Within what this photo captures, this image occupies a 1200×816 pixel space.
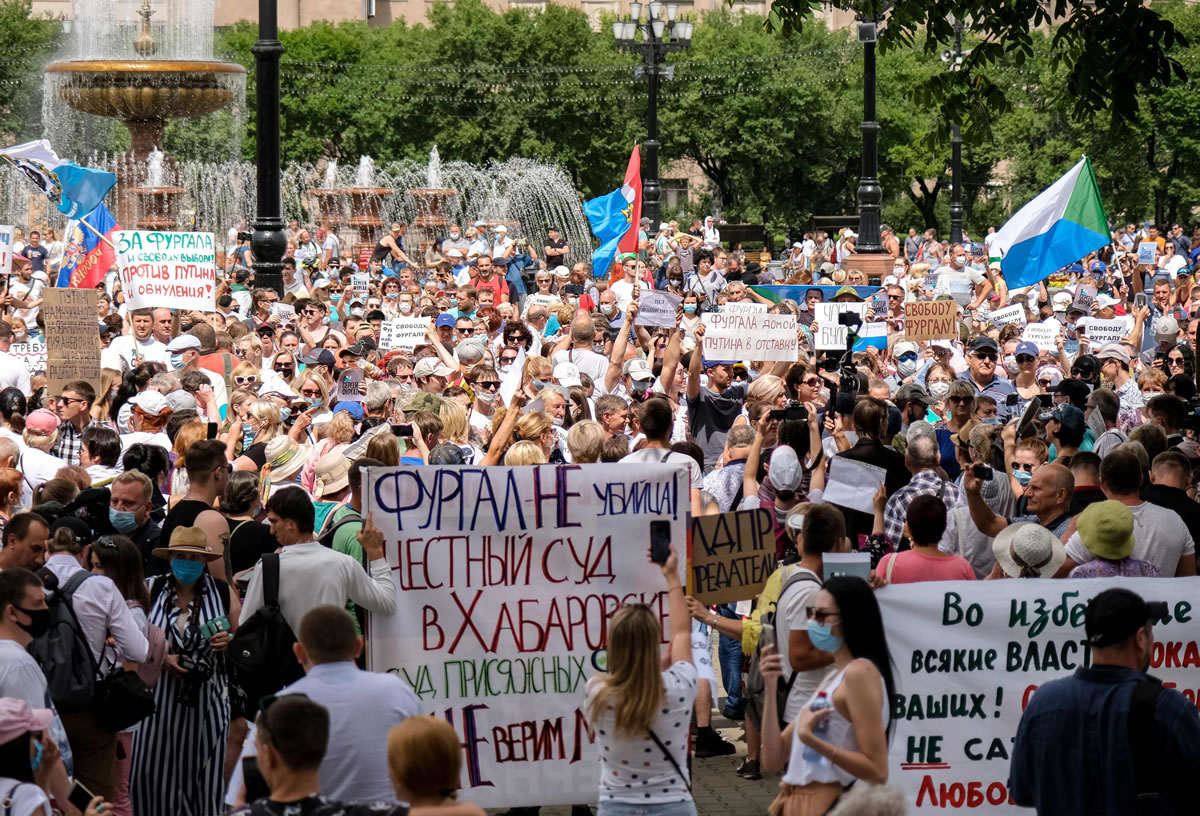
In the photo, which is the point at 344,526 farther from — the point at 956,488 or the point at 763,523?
the point at 956,488

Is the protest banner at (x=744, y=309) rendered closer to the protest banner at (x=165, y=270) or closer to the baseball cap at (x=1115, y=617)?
the protest banner at (x=165, y=270)

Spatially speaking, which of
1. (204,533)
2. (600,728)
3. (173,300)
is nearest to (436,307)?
(173,300)

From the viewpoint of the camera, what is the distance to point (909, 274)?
25203mm

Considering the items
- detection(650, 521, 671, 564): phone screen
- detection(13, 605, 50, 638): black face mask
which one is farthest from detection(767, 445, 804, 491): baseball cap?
detection(13, 605, 50, 638): black face mask

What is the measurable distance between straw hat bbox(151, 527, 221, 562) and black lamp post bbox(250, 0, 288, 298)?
12426mm

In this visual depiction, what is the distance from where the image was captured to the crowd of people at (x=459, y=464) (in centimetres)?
524

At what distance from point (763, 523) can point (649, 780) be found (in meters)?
1.82

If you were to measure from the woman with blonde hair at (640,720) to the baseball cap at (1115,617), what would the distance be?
1243mm

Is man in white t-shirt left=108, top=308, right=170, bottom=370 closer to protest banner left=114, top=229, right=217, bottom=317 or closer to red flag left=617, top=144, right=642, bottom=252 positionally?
protest banner left=114, top=229, right=217, bottom=317

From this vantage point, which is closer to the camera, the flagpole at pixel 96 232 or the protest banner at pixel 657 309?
the protest banner at pixel 657 309

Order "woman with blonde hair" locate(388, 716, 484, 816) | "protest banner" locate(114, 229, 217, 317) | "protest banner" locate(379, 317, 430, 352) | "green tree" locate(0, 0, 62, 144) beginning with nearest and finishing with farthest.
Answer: "woman with blonde hair" locate(388, 716, 484, 816) → "protest banner" locate(379, 317, 430, 352) → "protest banner" locate(114, 229, 217, 317) → "green tree" locate(0, 0, 62, 144)

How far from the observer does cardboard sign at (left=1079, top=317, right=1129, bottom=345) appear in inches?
614

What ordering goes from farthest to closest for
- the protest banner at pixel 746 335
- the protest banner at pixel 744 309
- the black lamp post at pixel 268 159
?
the black lamp post at pixel 268 159, the protest banner at pixel 744 309, the protest banner at pixel 746 335

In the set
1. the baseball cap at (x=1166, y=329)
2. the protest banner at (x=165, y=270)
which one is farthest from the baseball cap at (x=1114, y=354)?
the protest banner at (x=165, y=270)
